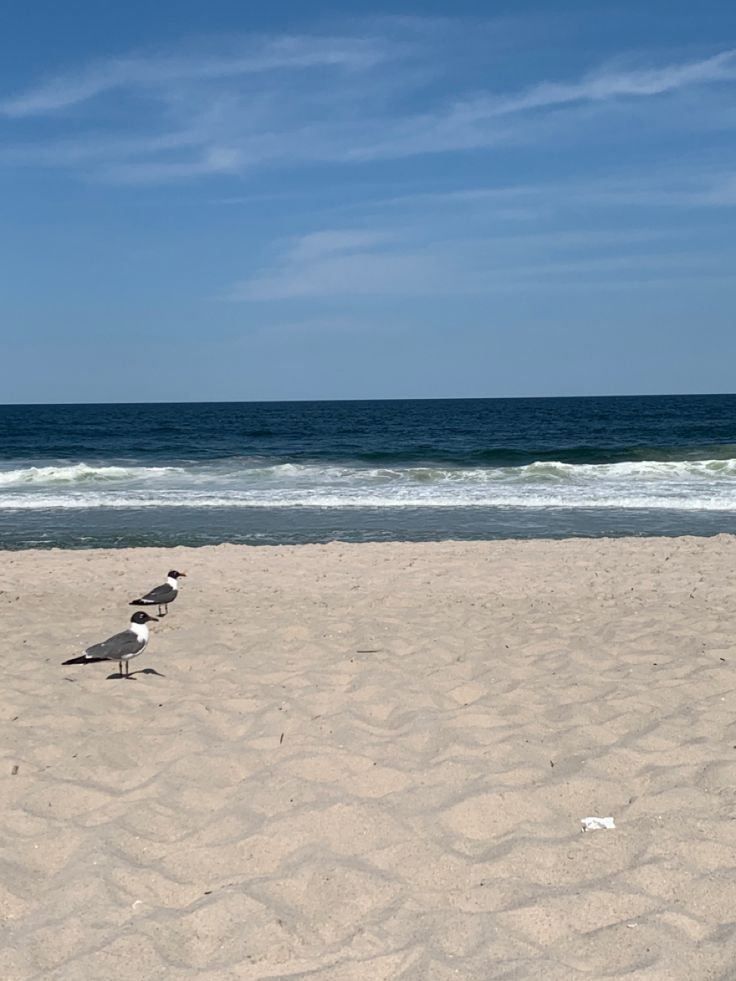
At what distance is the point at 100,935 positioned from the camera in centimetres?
308

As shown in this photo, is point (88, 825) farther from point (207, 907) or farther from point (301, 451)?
point (301, 451)

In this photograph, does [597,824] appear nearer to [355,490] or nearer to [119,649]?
[119,649]

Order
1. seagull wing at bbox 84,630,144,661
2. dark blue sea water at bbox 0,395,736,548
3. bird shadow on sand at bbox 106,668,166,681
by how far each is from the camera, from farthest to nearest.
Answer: dark blue sea water at bbox 0,395,736,548 < bird shadow on sand at bbox 106,668,166,681 < seagull wing at bbox 84,630,144,661

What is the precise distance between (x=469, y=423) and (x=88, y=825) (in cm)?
5876

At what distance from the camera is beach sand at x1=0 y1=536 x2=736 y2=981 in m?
3.01

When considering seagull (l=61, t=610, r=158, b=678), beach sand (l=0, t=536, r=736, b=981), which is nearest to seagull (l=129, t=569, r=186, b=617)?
beach sand (l=0, t=536, r=736, b=981)

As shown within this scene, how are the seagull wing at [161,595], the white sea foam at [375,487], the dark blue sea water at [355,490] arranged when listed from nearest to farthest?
1. the seagull wing at [161,595]
2. the dark blue sea water at [355,490]
3. the white sea foam at [375,487]

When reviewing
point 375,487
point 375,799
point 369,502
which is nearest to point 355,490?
point 375,487

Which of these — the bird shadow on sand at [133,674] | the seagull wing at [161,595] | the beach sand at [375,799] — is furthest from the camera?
the seagull wing at [161,595]

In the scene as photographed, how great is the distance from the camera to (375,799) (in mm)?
4090

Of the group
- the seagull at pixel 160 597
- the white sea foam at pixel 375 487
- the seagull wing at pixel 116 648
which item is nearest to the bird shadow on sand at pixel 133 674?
the seagull wing at pixel 116 648

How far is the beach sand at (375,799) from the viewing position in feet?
9.89

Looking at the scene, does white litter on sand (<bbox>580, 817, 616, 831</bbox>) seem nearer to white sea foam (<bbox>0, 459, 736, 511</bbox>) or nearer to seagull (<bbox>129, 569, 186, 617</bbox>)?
seagull (<bbox>129, 569, 186, 617</bbox>)

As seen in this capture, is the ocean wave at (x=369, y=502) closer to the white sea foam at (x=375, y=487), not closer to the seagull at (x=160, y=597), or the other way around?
the white sea foam at (x=375, y=487)
